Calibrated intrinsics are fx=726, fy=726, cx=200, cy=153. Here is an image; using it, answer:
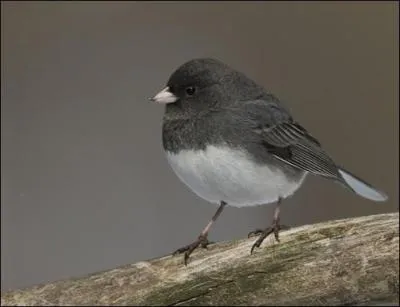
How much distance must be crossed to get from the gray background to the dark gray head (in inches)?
28.0

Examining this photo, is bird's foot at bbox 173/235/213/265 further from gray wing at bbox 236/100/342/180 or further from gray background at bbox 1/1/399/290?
gray background at bbox 1/1/399/290

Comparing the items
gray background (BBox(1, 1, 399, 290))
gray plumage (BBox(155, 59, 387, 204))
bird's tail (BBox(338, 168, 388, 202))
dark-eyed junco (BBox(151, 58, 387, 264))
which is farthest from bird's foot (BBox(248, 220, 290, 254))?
gray background (BBox(1, 1, 399, 290))

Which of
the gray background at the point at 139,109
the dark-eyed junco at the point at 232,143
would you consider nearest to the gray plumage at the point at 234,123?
the dark-eyed junco at the point at 232,143

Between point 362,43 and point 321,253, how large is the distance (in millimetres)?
1125

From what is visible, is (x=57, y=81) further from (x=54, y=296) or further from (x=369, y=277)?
(x=369, y=277)

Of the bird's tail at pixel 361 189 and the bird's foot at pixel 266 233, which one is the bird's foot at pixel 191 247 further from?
the bird's tail at pixel 361 189

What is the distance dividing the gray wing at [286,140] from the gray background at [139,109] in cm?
65

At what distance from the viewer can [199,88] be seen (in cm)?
134

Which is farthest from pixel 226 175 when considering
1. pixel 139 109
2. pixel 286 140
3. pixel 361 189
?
pixel 139 109

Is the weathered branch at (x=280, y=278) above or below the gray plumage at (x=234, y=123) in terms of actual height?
below

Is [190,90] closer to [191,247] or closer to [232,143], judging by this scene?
[232,143]

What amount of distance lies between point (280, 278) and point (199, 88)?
0.39 meters

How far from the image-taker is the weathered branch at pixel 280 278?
1.13 metres

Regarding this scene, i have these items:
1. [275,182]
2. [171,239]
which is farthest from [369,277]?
[171,239]
